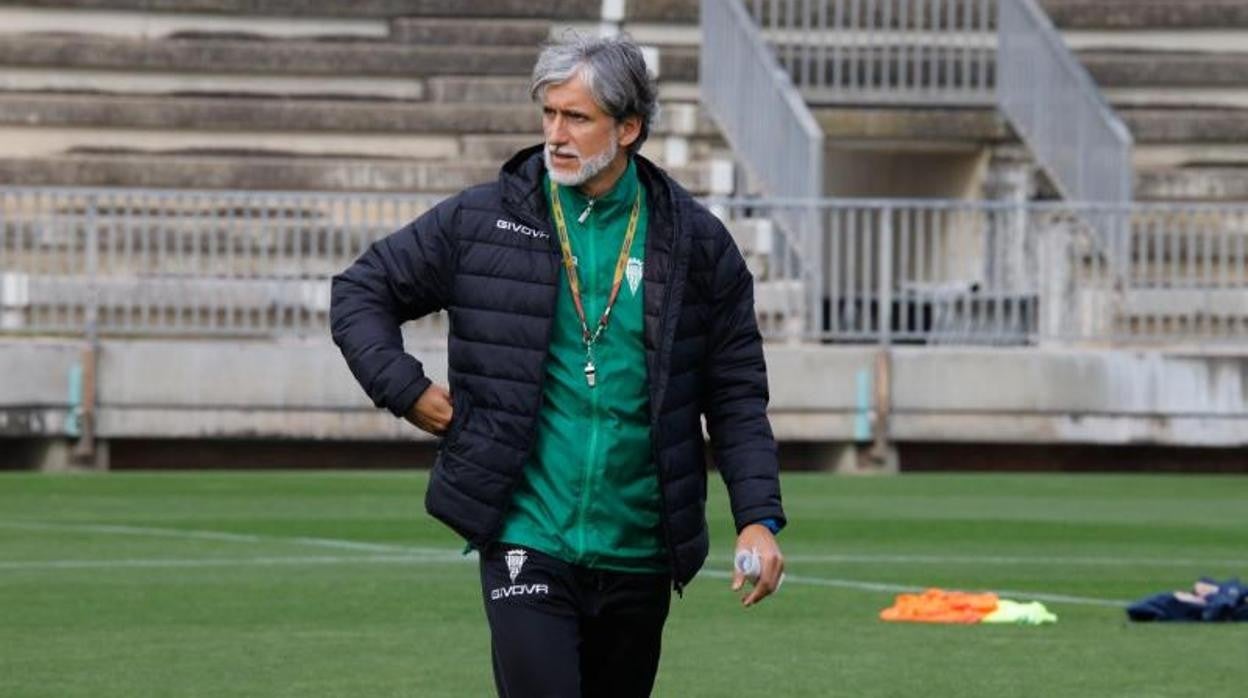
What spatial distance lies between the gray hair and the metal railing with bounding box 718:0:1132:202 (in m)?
19.9

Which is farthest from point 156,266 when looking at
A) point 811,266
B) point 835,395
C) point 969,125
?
point 969,125

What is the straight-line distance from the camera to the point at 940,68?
1148 inches

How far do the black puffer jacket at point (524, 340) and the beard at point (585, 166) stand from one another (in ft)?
0.31

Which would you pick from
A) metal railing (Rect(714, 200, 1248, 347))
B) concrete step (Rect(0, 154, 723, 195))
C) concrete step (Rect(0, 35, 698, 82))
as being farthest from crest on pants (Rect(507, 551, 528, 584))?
concrete step (Rect(0, 35, 698, 82))

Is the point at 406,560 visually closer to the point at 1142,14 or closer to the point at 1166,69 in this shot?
the point at 1166,69

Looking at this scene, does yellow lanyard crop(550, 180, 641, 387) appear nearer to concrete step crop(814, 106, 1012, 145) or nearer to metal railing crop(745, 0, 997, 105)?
metal railing crop(745, 0, 997, 105)

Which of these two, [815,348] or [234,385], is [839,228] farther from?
[234,385]

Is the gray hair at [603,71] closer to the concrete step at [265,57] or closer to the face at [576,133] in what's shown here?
the face at [576,133]

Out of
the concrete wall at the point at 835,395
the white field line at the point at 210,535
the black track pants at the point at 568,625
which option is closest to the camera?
the black track pants at the point at 568,625

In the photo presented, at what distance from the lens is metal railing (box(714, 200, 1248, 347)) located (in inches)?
883

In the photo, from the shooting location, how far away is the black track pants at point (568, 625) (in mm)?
6523

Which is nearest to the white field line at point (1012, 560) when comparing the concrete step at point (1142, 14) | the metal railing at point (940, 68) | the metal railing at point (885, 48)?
the metal railing at point (940, 68)

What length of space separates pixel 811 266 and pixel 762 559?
1613 centimetres

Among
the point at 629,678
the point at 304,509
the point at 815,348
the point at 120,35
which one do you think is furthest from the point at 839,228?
the point at 629,678
